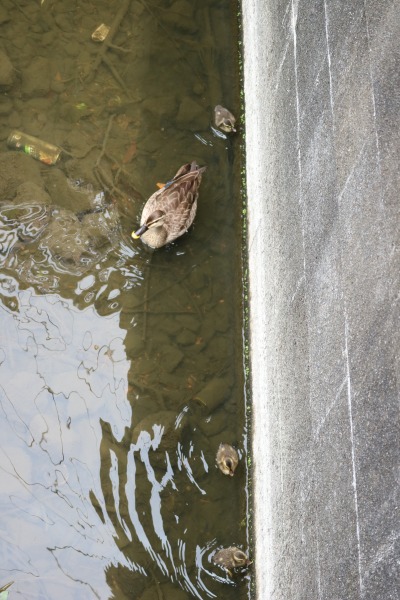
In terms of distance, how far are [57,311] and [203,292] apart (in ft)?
3.66

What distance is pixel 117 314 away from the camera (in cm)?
542

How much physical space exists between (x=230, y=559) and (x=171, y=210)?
249 cm

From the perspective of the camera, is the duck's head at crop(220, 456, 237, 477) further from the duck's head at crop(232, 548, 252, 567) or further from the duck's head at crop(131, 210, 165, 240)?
the duck's head at crop(131, 210, 165, 240)

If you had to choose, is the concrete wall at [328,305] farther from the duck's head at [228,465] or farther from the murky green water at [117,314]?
the murky green water at [117,314]

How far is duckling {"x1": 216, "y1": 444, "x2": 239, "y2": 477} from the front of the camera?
5.01 metres

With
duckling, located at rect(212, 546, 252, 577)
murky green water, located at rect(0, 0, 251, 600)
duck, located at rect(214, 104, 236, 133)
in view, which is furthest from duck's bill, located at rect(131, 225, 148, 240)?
duckling, located at rect(212, 546, 252, 577)

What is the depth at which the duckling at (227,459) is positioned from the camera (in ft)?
16.4

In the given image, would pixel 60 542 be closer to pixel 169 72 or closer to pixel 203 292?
pixel 203 292

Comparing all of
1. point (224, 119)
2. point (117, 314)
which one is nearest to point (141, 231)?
point (117, 314)

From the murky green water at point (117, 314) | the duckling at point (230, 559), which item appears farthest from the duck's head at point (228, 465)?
the duckling at point (230, 559)

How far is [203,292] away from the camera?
5.55 m

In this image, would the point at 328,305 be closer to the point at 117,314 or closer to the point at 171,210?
the point at 171,210

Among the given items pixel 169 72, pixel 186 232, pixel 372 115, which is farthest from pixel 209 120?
pixel 372 115

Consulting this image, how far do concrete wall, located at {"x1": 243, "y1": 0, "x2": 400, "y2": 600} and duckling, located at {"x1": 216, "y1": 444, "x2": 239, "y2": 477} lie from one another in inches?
7.3
